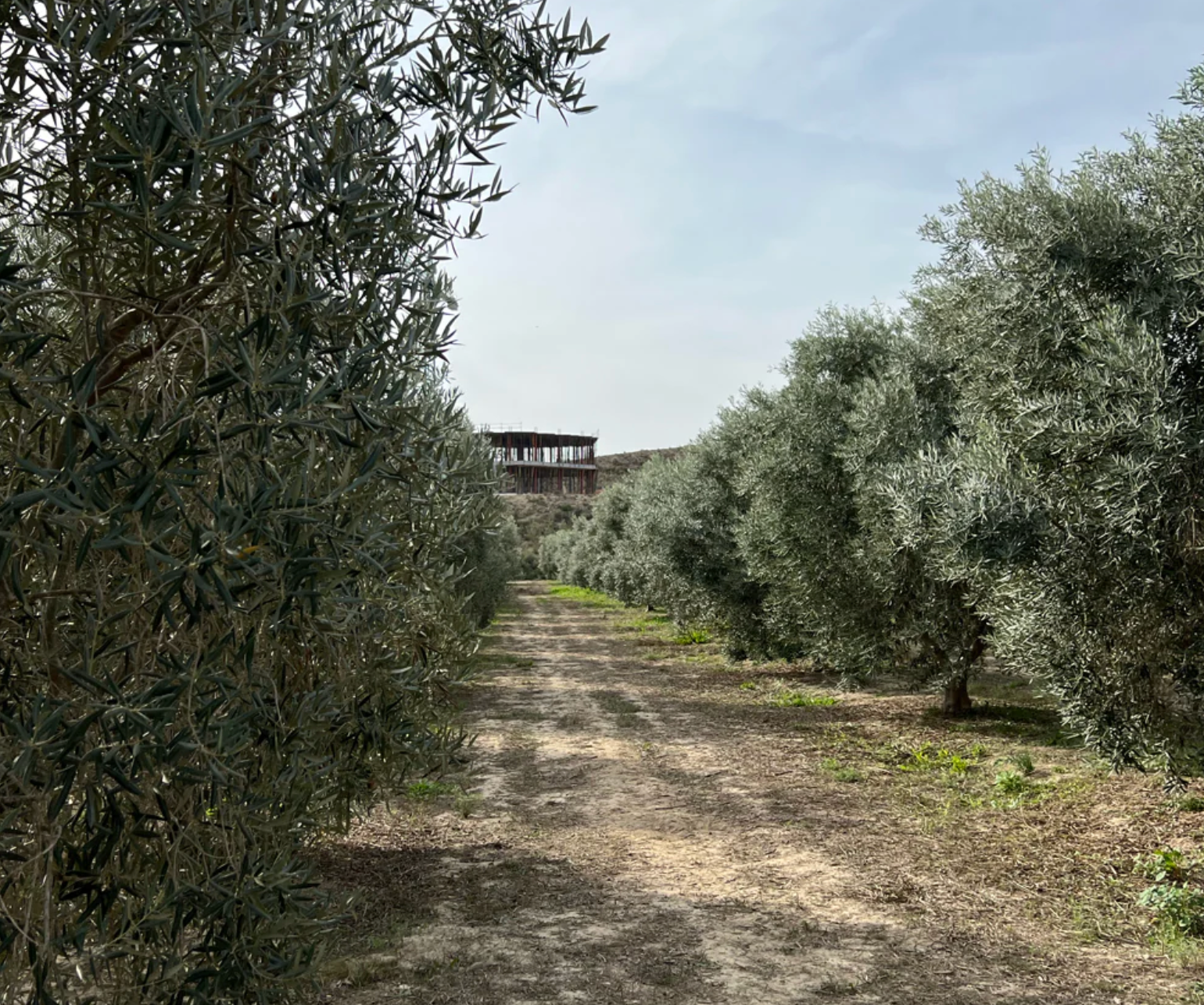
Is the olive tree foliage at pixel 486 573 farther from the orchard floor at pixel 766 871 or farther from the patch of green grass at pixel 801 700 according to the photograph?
the patch of green grass at pixel 801 700

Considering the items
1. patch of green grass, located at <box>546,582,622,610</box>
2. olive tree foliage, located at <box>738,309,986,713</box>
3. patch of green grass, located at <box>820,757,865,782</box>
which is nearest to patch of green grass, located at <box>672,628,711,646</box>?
olive tree foliage, located at <box>738,309,986,713</box>

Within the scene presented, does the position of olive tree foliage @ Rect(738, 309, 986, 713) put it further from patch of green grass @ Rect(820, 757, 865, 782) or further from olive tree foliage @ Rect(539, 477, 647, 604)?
olive tree foliage @ Rect(539, 477, 647, 604)

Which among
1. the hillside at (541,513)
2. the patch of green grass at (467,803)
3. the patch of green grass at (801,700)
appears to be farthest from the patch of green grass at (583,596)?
the patch of green grass at (467,803)

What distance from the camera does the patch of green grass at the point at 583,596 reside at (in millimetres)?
56875

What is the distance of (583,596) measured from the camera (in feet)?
217

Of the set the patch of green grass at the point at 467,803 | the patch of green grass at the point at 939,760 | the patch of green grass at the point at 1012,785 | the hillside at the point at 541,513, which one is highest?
the hillside at the point at 541,513

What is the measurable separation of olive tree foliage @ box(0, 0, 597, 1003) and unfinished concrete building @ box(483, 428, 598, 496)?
111064 millimetres

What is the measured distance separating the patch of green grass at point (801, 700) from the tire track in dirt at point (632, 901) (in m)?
4.61

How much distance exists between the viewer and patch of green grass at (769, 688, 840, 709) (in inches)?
723

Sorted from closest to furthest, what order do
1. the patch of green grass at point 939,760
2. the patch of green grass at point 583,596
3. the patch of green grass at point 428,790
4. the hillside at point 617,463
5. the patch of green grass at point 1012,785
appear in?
the patch of green grass at point 1012,785 < the patch of green grass at point 428,790 < the patch of green grass at point 939,760 < the patch of green grass at point 583,596 < the hillside at point 617,463

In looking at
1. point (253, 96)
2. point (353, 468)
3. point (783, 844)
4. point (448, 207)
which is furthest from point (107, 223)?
point (783, 844)

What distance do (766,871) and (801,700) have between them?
34.1 feet

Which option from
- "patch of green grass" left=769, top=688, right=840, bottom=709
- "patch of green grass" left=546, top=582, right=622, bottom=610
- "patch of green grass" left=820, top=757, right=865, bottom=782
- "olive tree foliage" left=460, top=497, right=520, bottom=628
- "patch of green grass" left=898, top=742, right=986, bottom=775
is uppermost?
"olive tree foliage" left=460, top=497, right=520, bottom=628

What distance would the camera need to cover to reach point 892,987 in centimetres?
613
